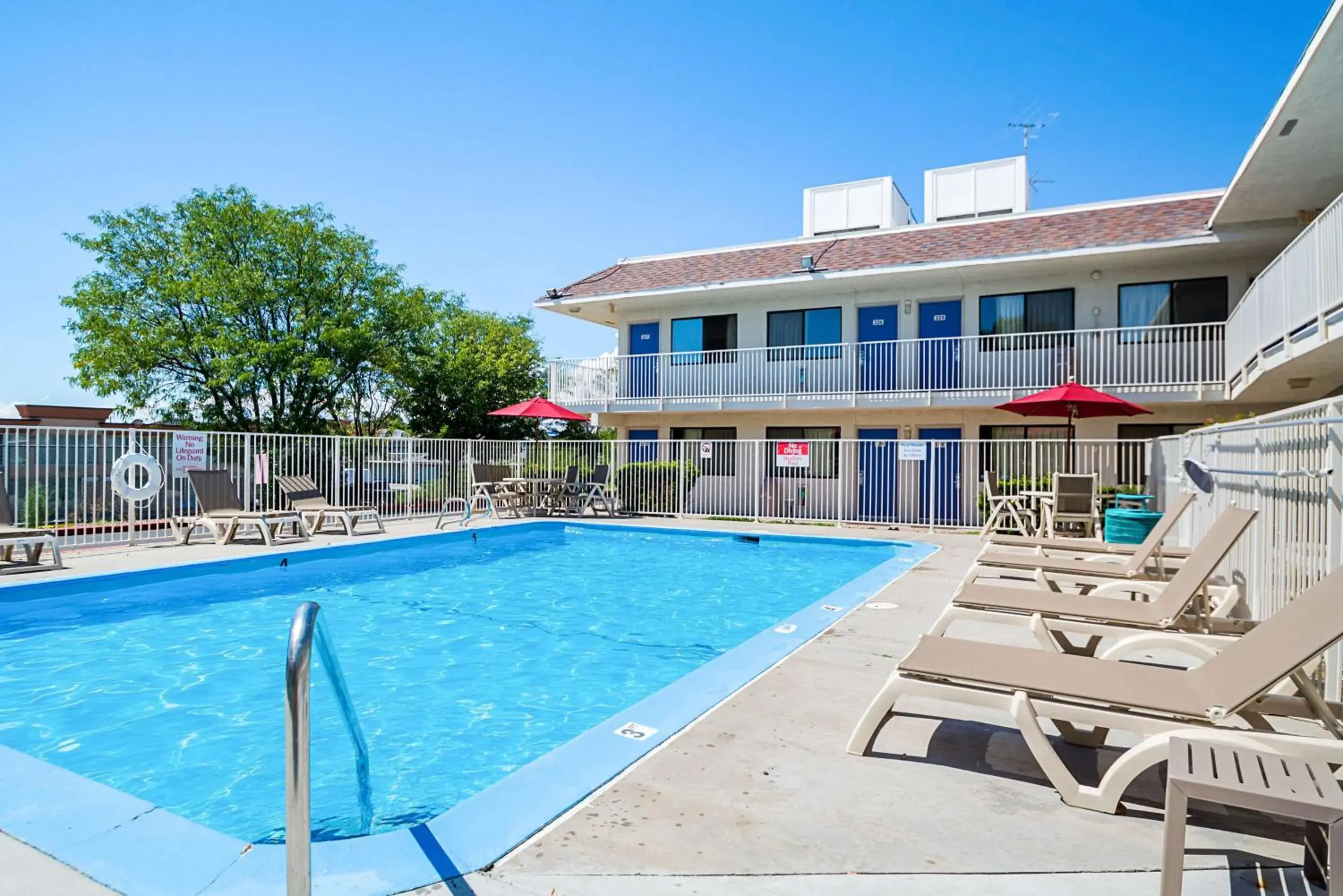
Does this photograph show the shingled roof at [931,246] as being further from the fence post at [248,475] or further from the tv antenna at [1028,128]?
the fence post at [248,475]

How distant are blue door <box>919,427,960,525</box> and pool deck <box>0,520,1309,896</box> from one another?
39.8 feet

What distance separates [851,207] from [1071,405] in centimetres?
1250

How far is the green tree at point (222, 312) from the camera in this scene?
2558 cm

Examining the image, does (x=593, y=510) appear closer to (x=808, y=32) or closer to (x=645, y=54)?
(x=645, y=54)

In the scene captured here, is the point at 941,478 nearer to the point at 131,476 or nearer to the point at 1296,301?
the point at 1296,301

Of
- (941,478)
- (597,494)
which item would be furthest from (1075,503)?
(597,494)

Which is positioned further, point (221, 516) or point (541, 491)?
point (541, 491)

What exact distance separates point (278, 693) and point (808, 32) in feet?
47.2

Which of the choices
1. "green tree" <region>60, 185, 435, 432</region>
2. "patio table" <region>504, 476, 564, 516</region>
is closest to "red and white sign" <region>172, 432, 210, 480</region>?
"patio table" <region>504, 476, 564, 516</region>

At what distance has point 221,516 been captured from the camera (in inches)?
454

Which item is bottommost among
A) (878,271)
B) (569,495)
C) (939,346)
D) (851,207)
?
(569,495)

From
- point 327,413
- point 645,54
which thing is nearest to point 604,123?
point 645,54

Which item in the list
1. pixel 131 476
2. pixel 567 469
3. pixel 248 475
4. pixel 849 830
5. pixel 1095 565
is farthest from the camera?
pixel 567 469

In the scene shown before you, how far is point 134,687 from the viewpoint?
542cm
